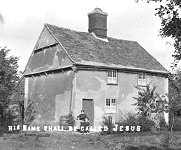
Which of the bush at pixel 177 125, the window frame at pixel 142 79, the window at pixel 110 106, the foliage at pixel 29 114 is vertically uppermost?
the window frame at pixel 142 79

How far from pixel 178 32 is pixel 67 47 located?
19.6m

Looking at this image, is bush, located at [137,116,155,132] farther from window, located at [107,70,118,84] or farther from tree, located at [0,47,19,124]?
tree, located at [0,47,19,124]

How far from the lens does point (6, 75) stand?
3200cm

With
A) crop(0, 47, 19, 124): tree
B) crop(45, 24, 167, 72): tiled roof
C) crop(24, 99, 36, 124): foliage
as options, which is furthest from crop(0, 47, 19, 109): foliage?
crop(45, 24, 167, 72): tiled roof

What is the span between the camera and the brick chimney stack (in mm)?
36188

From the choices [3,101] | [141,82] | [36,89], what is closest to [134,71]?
[141,82]

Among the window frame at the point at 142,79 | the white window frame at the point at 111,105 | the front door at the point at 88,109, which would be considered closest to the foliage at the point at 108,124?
the white window frame at the point at 111,105

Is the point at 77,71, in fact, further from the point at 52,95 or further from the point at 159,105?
the point at 159,105

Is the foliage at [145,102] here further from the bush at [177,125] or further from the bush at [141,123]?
the bush at [177,125]

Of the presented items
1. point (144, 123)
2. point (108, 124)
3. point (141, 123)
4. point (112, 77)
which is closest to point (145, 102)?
point (144, 123)

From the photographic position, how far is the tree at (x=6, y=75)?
3167 cm

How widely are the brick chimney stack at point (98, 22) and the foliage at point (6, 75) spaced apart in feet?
27.6

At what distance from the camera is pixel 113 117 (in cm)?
3181

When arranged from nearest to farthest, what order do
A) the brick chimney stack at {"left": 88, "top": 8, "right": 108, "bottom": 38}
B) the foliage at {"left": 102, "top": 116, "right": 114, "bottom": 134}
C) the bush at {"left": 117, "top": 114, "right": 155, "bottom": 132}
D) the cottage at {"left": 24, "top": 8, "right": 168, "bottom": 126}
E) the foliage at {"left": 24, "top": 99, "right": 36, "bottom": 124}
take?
the foliage at {"left": 102, "top": 116, "right": 114, "bottom": 134}, the bush at {"left": 117, "top": 114, "right": 155, "bottom": 132}, the cottage at {"left": 24, "top": 8, "right": 168, "bottom": 126}, the foliage at {"left": 24, "top": 99, "right": 36, "bottom": 124}, the brick chimney stack at {"left": 88, "top": 8, "right": 108, "bottom": 38}
